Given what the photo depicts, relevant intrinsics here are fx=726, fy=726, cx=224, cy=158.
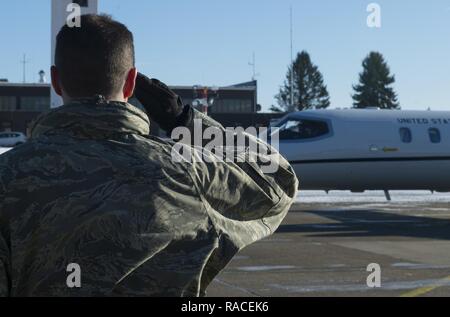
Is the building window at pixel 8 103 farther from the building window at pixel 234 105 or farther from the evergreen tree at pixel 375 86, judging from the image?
the evergreen tree at pixel 375 86

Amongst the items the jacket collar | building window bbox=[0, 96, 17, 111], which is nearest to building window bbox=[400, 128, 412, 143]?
the jacket collar

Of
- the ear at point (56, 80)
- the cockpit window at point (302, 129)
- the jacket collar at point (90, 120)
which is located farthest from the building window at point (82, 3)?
the cockpit window at point (302, 129)

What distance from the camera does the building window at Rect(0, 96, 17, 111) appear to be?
73312 mm

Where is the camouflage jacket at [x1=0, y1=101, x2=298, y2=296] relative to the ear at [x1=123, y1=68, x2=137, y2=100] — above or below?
below

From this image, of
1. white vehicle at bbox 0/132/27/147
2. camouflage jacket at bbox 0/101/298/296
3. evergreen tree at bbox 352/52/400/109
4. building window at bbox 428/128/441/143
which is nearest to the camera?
camouflage jacket at bbox 0/101/298/296

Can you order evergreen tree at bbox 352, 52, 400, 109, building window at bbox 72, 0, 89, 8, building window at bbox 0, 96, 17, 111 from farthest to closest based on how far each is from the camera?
evergreen tree at bbox 352, 52, 400, 109
building window at bbox 0, 96, 17, 111
building window at bbox 72, 0, 89, 8

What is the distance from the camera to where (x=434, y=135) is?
63.5 ft

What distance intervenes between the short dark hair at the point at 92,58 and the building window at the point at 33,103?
241ft

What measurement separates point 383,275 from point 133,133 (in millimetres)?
8106

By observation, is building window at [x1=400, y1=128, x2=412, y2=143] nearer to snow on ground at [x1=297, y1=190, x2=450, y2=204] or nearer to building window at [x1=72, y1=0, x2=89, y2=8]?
snow on ground at [x1=297, y1=190, x2=450, y2=204]

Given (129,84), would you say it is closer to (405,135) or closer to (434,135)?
(405,135)

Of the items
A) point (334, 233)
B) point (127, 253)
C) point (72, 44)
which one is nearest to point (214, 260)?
point (127, 253)

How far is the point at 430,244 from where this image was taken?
13.3 metres

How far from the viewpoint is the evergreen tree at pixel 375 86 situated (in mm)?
111750
